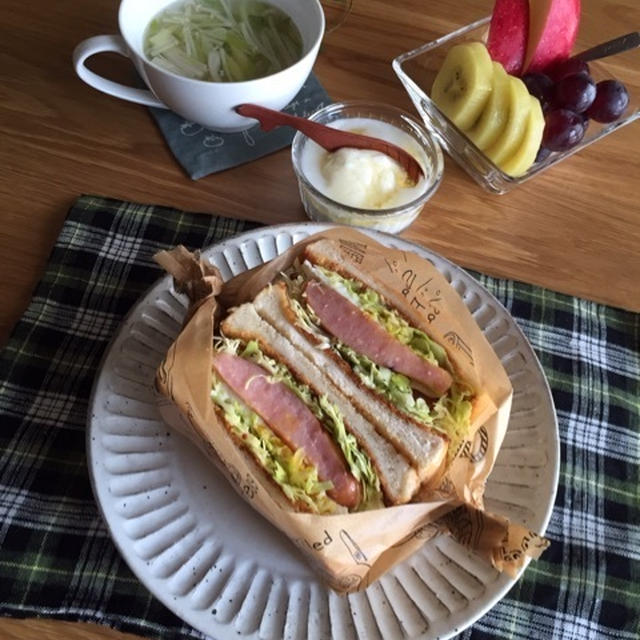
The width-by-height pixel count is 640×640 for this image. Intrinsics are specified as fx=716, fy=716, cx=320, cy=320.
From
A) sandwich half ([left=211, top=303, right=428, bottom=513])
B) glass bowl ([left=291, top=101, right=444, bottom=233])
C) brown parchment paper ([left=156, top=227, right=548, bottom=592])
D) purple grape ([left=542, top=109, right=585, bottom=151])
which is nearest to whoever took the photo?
brown parchment paper ([left=156, top=227, right=548, bottom=592])

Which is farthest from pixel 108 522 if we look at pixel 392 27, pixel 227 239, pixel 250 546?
pixel 392 27

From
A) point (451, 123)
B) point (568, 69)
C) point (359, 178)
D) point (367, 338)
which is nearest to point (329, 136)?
point (359, 178)

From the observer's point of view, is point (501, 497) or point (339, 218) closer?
point (501, 497)

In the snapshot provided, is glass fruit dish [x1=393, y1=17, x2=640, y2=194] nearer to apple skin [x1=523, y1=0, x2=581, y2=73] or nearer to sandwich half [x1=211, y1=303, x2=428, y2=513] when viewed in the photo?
apple skin [x1=523, y1=0, x2=581, y2=73]

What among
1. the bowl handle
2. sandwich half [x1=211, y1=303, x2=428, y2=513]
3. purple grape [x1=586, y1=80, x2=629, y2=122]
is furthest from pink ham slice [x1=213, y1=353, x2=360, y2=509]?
purple grape [x1=586, y1=80, x2=629, y2=122]

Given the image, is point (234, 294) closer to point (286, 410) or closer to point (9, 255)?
point (286, 410)
